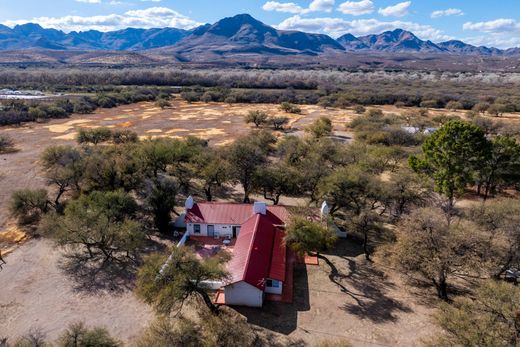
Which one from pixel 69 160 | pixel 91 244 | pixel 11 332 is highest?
pixel 69 160

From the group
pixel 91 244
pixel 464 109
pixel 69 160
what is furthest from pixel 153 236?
pixel 464 109

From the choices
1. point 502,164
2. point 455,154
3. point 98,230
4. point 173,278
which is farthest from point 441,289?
point 98,230

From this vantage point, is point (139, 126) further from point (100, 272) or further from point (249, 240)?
point (249, 240)

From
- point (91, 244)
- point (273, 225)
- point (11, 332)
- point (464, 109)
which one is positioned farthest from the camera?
point (464, 109)

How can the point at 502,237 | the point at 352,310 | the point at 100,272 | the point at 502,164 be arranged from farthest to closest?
the point at 502,164 < the point at 100,272 < the point at 502,237 < the point at 352,310

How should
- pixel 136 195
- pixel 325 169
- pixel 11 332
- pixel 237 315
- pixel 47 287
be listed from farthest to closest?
1. pixel 136 195
2. pixel 325 169
3. pixel 47 287
4. pixel 237 315
5. pixel 11 332

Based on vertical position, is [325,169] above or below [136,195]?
above

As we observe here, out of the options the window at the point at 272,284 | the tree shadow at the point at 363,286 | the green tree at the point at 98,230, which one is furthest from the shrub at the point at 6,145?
the tree shadow at the point at 363,286

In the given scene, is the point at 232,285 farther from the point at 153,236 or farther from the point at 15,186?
the point at 15,186

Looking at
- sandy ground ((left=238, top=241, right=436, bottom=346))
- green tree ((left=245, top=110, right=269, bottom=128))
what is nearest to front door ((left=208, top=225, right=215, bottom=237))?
sandy ground ((left=238, top=241, right=436, bottom=346))
